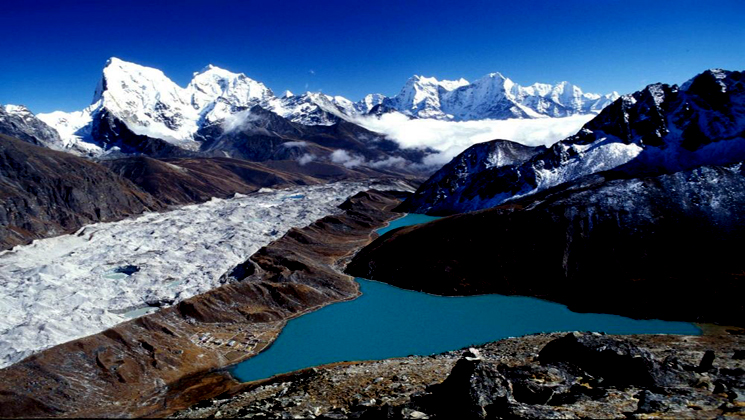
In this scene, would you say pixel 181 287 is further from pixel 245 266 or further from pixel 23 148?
pixel 23 148

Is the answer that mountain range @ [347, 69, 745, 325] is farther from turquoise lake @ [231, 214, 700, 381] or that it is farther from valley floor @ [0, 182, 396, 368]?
valley floor @ [0, 182, 396, 368]

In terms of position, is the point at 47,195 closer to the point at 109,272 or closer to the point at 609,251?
the point at 109,272

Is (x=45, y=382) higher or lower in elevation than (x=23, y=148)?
lower

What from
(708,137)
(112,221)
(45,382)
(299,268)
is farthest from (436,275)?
(112,221)

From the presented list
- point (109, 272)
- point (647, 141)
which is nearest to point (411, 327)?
point (109, 272)

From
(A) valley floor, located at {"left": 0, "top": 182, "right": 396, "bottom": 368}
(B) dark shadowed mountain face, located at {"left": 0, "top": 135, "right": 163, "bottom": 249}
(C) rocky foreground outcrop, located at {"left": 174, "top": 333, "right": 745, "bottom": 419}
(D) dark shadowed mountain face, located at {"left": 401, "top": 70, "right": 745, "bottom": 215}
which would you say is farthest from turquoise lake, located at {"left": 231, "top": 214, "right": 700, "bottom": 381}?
(B) dark shadowed mountain face, located at {"left": 0, "top": 135, "right": 163, "bottom": 249}

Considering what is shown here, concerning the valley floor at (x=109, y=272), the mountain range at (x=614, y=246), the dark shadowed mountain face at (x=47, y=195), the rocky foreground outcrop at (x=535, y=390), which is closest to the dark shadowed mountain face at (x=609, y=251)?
the mountain range at (x=614, y=246)

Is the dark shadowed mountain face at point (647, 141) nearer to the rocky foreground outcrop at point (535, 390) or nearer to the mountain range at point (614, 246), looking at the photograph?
the mountain range at point (614, 246)
